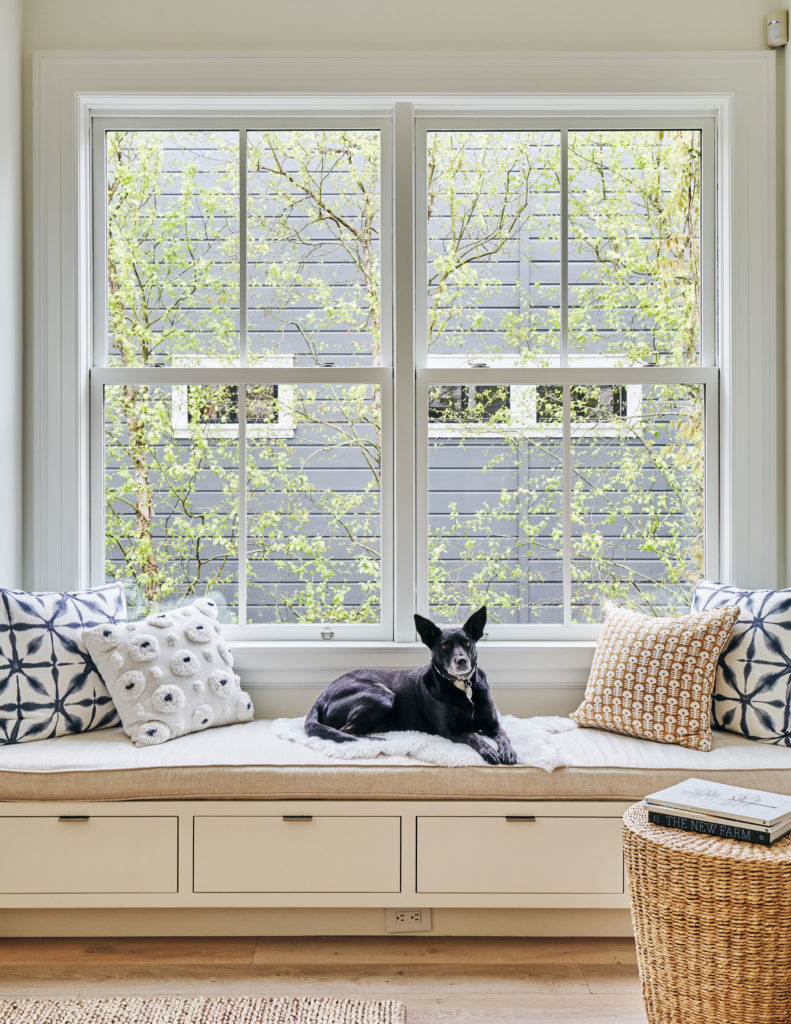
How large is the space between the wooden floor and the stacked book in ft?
1.69

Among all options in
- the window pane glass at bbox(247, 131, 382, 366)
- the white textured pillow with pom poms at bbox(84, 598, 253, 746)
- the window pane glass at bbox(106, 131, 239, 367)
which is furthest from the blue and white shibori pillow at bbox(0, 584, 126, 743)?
the window pane glass at bbox(247, 131, 382, 366)

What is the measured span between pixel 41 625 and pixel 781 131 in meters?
2.91

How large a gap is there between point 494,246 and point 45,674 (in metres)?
2.02

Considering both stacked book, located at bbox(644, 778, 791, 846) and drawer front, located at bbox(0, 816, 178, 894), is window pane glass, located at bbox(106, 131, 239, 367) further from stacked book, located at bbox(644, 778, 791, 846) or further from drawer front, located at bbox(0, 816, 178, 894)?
stacked book, located at bbox(644, 778, 791, 846)

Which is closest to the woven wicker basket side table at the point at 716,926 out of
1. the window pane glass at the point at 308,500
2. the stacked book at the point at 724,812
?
the stacked book at the point at 724,812

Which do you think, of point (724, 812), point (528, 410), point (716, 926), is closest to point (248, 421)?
point (528, 410)

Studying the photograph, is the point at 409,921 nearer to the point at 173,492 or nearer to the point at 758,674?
the point at 758,674

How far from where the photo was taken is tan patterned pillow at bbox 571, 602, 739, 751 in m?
2.23

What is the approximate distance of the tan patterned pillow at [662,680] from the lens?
2.23 m

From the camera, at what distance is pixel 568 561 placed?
9.05 ft

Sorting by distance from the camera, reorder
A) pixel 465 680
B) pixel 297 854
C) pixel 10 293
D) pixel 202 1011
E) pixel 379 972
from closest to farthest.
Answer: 1. pixel 202 1011
2. pixel 379 972
3. pixel 297 854
4. pixel 465 680
5. pixel 10 293

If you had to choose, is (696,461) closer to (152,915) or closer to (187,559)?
(187,559)

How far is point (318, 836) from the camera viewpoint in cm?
209

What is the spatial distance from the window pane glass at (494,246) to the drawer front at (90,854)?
5.80ft
